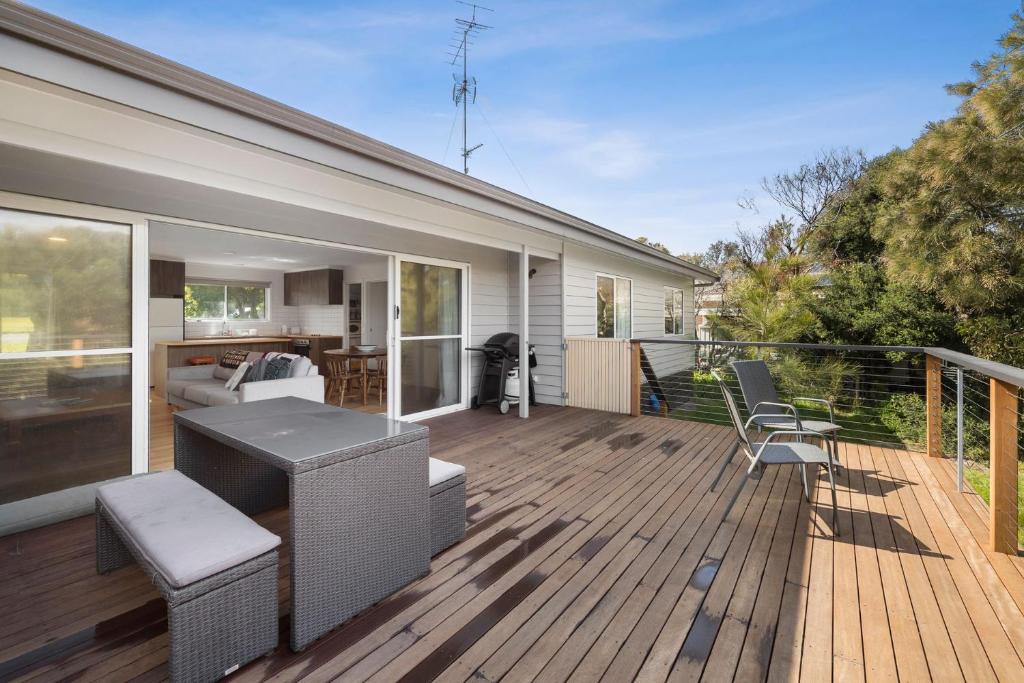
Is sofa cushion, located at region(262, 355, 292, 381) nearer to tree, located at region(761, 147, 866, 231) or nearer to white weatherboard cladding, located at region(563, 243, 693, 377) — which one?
white weatherboard cladding, located at region(563, 243, 693, 377)

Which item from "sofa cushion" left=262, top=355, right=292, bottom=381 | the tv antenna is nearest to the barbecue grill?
"sofa cushion" left=262, top=355, right=292, bottom=381

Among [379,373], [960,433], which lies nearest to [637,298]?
[379,373]

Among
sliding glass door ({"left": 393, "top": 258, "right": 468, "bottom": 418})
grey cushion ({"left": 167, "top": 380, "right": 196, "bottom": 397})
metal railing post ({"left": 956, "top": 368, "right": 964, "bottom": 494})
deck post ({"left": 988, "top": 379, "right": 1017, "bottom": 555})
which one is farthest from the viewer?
grey cushion ({"left": 167, "top": 380, "right": 196, "bottom": 397})

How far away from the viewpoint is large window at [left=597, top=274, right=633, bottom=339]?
7453 millimetres

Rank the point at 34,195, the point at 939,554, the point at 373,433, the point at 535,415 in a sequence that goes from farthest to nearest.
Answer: the point at 535,415, the point at 34,195, the point at 939,554, the point at 373,433

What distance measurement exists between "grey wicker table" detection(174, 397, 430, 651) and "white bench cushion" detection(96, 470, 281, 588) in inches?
7.1

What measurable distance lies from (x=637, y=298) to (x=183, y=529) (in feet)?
26.3

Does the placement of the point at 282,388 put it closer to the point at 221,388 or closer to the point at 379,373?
the point at 221,388

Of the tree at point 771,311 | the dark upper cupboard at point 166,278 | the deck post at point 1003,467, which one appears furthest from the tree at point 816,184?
the dark upper cupboard at point 166,278

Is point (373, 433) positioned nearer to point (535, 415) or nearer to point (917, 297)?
point (535, 415)

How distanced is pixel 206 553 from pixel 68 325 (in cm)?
237

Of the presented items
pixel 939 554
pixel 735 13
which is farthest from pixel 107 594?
pixel 735 13

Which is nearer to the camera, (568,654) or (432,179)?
(568,654)

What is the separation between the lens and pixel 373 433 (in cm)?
201
